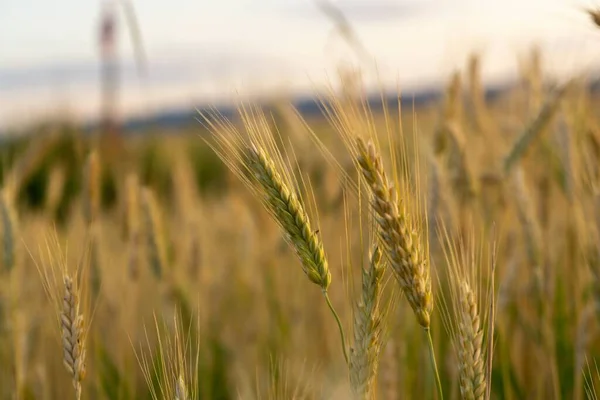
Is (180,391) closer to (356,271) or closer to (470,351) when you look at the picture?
(470,351)

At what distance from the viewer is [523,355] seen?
→ 9.25ft

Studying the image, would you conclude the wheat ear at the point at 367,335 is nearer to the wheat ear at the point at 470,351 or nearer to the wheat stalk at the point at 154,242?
the wheat ear at the point at 470,351

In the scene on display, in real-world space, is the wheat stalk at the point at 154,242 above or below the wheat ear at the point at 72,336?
below

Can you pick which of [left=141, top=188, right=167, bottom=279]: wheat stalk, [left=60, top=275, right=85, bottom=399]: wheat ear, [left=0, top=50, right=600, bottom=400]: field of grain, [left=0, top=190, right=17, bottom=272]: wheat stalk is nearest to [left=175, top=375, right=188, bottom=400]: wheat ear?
[left=0, top=50, right=600, bottom=400]: field of grain

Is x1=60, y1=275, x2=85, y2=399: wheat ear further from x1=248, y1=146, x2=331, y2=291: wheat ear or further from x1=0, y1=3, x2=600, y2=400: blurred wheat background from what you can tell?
x1=248, y1=146, x2=331, y2=291: wheat ear

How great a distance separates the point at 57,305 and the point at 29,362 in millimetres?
1965

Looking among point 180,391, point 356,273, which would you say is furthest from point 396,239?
point 356,273

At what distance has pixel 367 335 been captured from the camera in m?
1.10

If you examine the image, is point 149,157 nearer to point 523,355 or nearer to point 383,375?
point 523,355

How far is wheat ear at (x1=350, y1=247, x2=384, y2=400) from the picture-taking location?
41.8 inches

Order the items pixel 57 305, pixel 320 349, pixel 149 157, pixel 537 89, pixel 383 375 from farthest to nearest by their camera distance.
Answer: pixel 149 157 < pixel 320 349 < pixel 537 89 < pixel 383 375 < pixel 57 305

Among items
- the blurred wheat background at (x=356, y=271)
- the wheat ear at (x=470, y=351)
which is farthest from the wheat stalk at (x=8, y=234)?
the wheat ear at (x=470, y=351)

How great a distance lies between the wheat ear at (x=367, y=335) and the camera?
1.06 metres

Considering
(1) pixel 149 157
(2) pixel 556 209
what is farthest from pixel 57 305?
(1) pixel 149 157
